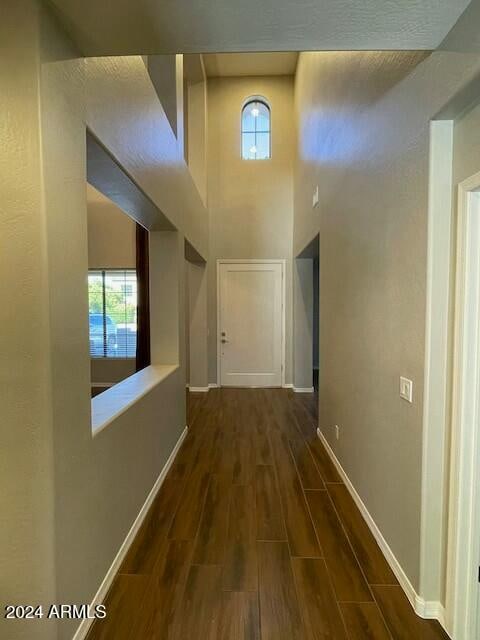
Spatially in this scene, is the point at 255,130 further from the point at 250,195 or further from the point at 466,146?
the point at 466,146

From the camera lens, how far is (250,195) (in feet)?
19.8

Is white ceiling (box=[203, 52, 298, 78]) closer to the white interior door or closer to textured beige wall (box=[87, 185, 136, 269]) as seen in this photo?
textured beige wall (box=[87, 185, 136, 269])

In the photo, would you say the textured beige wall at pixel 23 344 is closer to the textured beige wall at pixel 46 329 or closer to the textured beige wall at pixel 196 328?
the textured beige wall at pixel 46 329

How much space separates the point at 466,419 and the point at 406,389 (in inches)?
12.4

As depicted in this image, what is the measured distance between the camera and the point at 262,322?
603 cm

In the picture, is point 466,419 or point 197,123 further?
point 197,123

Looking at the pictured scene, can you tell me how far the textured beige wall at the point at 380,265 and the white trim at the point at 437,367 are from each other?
0.14 ft

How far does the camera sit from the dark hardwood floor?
4.96 feet

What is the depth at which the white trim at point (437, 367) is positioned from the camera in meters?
1.47

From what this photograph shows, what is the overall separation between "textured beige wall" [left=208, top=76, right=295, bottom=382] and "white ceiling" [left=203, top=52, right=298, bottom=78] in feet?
0.82

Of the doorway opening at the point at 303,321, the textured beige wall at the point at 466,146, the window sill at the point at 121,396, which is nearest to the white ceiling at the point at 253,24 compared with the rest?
the textured beige wall at the point at 466,146

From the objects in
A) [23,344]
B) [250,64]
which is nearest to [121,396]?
[23,344]

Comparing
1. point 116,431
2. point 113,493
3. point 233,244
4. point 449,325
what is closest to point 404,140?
point 449,325

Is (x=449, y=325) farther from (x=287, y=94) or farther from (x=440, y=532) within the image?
(x=287, y=94)
